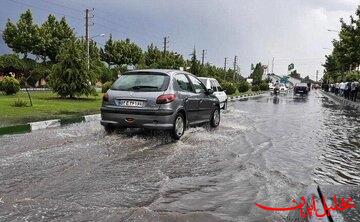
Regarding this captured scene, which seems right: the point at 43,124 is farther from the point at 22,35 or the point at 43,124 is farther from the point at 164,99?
the point at 22,35

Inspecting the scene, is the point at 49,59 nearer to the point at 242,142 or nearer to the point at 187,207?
the point at 242,142

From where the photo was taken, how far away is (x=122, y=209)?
4.69 m

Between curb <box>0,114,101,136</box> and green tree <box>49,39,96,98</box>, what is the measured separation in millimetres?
9003

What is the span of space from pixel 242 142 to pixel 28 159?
4.95 metres

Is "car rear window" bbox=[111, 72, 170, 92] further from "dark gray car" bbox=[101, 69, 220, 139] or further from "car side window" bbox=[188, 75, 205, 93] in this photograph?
"car side window" bbox=[188, 75, 205, 93]

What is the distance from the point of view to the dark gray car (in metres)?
9.41

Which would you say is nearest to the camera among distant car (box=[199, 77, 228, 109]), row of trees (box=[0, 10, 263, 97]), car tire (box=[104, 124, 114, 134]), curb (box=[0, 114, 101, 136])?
car tire (box=[104, 124, 114, 134])

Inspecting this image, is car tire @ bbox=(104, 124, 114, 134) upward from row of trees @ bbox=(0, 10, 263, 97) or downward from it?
downward

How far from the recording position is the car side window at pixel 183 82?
10.4 metres

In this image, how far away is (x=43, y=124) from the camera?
11828 millimetres

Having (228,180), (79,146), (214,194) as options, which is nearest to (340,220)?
(214,194)

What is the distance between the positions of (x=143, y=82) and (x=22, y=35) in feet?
172

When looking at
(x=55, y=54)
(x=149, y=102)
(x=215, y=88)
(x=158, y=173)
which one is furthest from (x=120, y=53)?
(x=158, y=173)

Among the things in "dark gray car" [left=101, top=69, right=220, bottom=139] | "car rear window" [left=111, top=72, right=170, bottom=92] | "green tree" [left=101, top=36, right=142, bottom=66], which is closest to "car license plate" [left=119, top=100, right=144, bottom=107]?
"dark gray car" [left=101, top=69, right=220, bottom=139]
